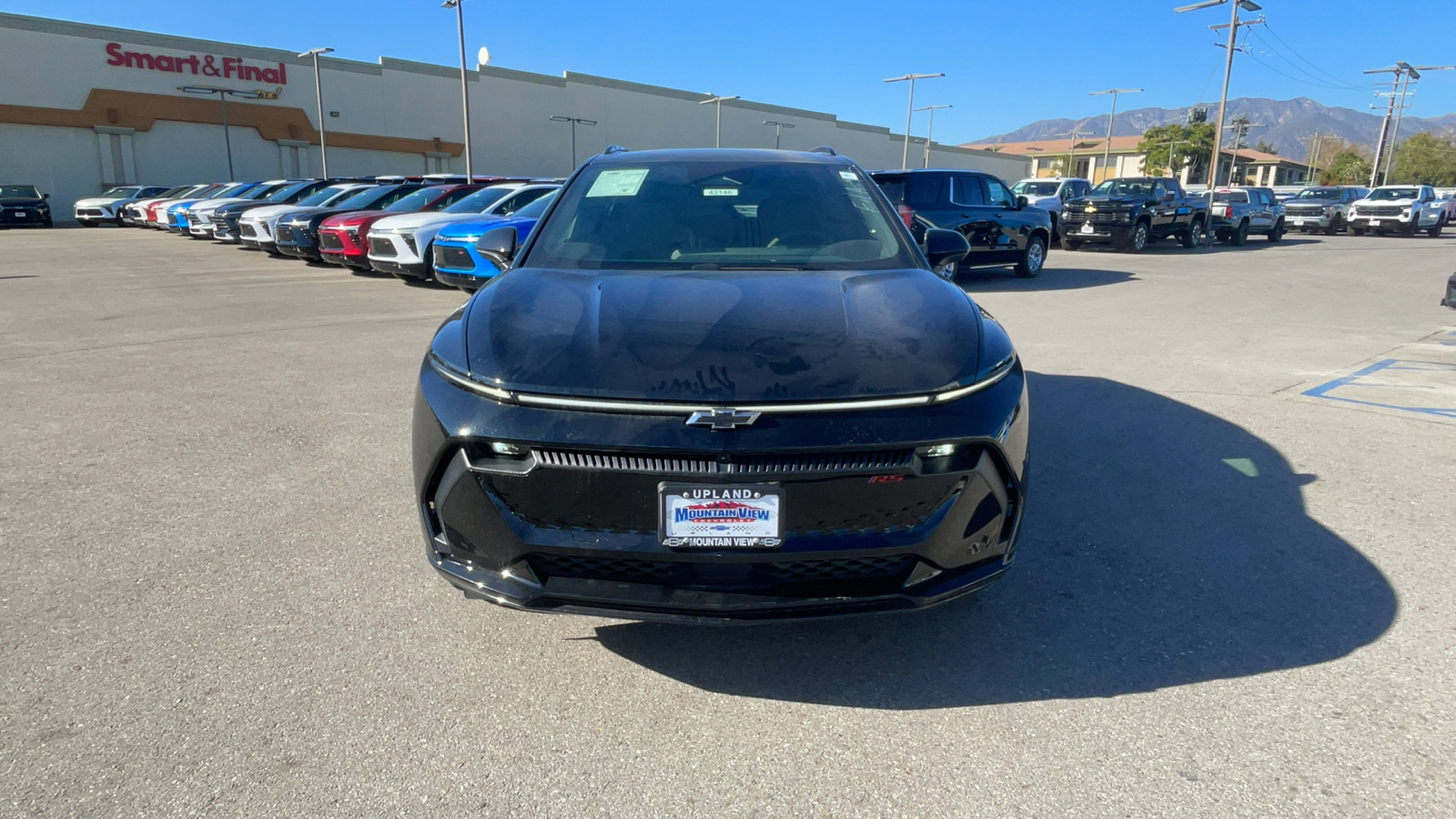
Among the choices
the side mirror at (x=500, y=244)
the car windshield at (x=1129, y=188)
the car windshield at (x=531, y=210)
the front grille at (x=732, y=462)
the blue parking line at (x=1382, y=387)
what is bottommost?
the blue parking line at (x=1382, y=387)

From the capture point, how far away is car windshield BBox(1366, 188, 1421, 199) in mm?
30969

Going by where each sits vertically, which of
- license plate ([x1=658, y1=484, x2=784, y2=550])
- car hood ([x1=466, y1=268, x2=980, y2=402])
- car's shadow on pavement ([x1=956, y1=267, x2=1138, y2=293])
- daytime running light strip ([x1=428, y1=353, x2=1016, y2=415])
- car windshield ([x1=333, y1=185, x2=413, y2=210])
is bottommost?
car's shadow on pavement ([x1=956, y1=267, x2=1138, y2=293])

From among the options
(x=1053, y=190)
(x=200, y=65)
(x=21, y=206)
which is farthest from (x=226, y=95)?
(x=1053, y=190)

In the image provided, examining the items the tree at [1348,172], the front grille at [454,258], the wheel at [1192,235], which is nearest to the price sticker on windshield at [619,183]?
the front grille at [454,258]

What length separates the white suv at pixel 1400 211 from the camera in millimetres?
30516

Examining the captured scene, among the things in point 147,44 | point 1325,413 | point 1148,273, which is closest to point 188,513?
point 1325,413

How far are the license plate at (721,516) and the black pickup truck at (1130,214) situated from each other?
68.2 feet

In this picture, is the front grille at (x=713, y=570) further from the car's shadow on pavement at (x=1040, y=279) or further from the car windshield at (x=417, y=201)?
the car windshield at (x=417, y=201)

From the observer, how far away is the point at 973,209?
13.6 m

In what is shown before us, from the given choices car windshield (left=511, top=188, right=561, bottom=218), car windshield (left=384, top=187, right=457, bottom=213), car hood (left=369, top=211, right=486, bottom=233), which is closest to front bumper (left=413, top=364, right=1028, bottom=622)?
car windshield (left=511, top=188, right=561, bottom=218)

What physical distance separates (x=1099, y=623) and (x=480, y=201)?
12451 mm

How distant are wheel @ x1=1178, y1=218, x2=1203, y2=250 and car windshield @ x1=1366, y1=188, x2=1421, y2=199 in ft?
41.9

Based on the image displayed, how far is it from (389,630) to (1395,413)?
630 centimetres

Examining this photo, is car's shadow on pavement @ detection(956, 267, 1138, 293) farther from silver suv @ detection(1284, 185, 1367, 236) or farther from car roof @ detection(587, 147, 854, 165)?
silver suv @ detection(1284, 185, 1367, 236)
